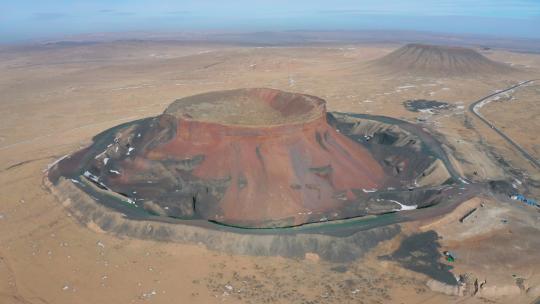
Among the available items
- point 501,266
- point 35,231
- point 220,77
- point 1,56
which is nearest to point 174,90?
point 220,77

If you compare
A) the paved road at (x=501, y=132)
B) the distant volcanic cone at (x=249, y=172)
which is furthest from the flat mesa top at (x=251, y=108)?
the paved road at (x=501, y=132)

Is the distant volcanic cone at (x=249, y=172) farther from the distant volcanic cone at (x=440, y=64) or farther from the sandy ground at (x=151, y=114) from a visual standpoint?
the distant volcanic cone at (x=440, y=64)

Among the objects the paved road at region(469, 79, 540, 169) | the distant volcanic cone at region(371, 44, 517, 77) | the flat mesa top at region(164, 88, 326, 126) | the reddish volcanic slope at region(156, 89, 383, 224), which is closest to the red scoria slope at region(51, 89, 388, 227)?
the reddish volcanic slope at region(156, 89, 383, 224)

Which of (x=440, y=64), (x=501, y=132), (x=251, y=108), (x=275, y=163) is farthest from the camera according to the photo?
(x=440, y=64)

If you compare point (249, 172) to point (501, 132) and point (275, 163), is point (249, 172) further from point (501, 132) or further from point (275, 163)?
point (501, 132)

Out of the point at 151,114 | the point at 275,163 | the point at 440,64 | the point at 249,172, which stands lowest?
the point at 151,114

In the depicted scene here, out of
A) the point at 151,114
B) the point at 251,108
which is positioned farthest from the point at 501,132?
the point at 151,114

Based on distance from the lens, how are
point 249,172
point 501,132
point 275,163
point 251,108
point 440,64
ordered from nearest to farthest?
point 249,172 < point 275,163 < point 251,108 < point 501,132 < point 440,64
